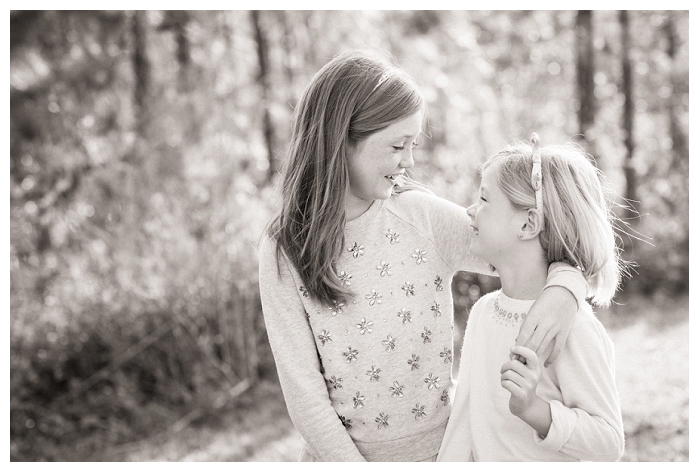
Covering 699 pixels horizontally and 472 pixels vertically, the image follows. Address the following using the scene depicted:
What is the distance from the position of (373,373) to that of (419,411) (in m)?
0.17

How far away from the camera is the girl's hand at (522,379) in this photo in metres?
1.54

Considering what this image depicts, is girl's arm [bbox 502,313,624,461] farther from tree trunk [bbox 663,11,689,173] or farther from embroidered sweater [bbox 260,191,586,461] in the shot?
tree trunk [bbox 663,11,689,173]

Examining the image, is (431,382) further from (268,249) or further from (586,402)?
(268,249)

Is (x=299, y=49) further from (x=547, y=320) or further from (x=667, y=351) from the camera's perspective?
(x=547, y=320)

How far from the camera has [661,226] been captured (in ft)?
23.9

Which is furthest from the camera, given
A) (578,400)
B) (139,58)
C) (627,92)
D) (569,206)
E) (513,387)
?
(627,92)

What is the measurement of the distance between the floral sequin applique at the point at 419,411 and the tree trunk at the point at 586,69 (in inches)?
275

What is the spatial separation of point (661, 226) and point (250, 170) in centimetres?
445

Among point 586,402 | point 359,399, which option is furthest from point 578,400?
point 359,399

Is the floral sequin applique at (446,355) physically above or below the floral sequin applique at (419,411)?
above

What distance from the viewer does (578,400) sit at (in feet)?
5.36

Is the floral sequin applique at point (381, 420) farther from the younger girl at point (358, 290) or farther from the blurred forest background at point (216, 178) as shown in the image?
the blurred forest background at point (216, 178)

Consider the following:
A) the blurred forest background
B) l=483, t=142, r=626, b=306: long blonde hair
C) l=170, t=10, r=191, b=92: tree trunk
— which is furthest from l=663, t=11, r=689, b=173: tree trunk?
l=483, t=142, r=626, b=306: long blonde hair

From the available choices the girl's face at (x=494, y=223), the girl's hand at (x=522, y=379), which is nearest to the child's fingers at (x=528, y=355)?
the girl's hand at (x=522, y=379)
